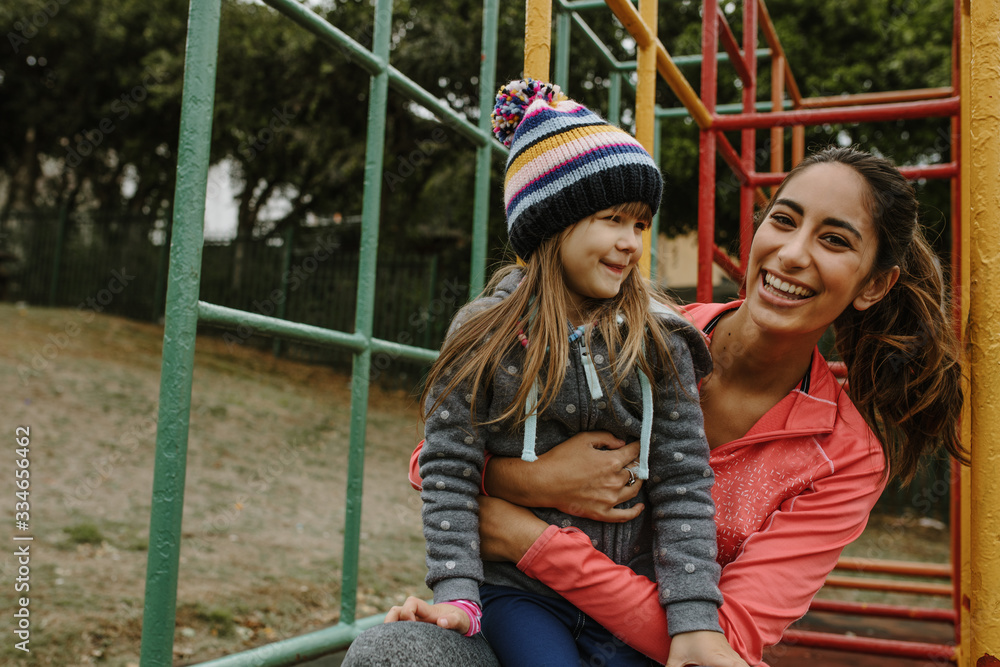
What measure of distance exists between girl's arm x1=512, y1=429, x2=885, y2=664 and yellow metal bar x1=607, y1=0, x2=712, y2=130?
97 cm

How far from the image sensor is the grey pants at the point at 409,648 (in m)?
0.98

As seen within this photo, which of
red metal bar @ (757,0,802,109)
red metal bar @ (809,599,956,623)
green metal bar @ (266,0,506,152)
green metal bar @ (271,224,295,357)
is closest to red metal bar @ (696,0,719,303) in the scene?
green metal bar @ (266,0,506,152)

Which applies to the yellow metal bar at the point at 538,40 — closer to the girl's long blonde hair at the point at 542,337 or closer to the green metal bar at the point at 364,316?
the girl's long blonde hair at the point at 542,337

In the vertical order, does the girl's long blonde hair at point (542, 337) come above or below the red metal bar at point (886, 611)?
above

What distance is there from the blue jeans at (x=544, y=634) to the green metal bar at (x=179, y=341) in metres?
0.52

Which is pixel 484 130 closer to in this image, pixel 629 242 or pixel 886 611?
pixel 629 242

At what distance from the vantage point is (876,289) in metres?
1.42

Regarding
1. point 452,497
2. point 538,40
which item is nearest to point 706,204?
point 538,40

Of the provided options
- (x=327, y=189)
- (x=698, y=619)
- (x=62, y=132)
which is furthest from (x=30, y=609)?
(x=62, y=132)

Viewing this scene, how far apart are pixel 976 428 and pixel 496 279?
0.78 m

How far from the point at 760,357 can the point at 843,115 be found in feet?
2.66

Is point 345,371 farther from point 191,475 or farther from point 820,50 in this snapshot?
point 820,50

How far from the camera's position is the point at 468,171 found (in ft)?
34.5

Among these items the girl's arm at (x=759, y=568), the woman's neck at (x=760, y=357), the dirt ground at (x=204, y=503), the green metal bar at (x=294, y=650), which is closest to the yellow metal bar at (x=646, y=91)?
the woman's neck at (x=760, y=357)
